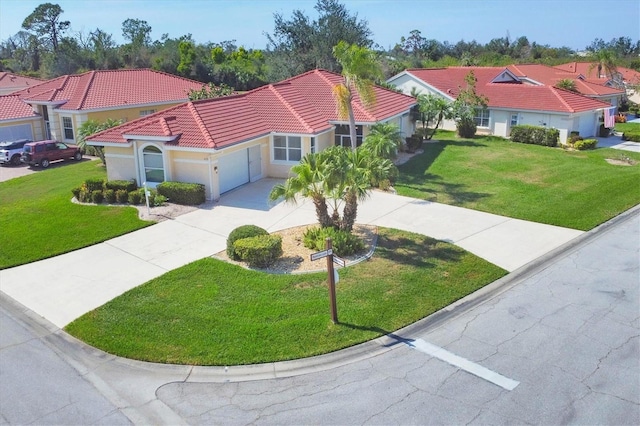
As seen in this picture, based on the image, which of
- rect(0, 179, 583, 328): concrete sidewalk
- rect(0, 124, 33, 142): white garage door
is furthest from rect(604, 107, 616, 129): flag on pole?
rect(0, 124, 33, 142): white garage door

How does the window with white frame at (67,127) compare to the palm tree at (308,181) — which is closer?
the palm tree at (308,181)

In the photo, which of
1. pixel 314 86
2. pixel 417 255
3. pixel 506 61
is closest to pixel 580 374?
pixel 417 255

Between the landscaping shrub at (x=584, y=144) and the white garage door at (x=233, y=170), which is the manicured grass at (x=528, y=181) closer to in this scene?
the landscaping shrub at (x=584, y=144)

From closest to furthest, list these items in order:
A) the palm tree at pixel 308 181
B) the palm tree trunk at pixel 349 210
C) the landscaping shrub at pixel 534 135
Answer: the palm tree at pixel 308 181 → the palm tree trunk at pixel 349 210 → the landscaping shrub at pixel 534 135

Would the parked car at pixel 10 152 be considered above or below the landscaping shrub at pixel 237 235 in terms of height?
above

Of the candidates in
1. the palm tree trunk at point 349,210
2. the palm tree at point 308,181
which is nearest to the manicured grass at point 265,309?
the palm tree trunk at point 349,210

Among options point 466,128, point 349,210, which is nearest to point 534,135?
point 466,128

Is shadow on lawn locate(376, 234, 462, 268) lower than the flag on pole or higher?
lower

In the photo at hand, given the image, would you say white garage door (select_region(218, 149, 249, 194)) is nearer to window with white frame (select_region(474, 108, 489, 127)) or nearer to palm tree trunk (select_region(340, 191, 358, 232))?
palm tree trunk (select_region(340, 191, 358, 232))
